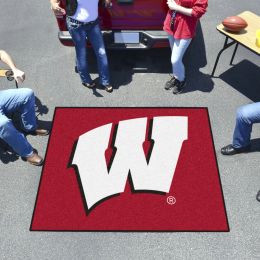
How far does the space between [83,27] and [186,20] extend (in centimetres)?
125

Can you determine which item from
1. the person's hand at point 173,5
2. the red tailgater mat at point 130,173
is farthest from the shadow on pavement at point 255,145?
the person's hand at point 173,5

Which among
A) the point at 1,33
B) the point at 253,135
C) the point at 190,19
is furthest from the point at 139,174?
the point at 1,33

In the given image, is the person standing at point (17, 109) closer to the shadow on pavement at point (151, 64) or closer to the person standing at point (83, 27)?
the person standing at point (83, 27)

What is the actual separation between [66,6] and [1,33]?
254cm

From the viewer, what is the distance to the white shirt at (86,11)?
12.8 feet

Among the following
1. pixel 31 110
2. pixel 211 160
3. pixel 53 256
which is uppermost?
pixel 31 110

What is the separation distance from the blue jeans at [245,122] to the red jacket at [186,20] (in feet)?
3.71

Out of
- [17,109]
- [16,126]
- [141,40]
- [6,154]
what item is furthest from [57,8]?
[6,154]

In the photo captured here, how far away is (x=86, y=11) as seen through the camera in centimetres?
396

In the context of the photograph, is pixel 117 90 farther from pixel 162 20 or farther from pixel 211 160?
pixel 211 160

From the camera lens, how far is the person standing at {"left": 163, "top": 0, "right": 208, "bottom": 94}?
3.77m

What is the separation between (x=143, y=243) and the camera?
11.0 ft

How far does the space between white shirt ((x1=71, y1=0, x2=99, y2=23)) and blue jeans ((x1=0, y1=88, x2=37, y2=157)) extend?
1069 millimetres

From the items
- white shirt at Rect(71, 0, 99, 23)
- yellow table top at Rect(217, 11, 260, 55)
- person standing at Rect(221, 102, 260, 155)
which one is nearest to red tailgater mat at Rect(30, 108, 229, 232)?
person standing at Rect(221, 102, 260, 155)
